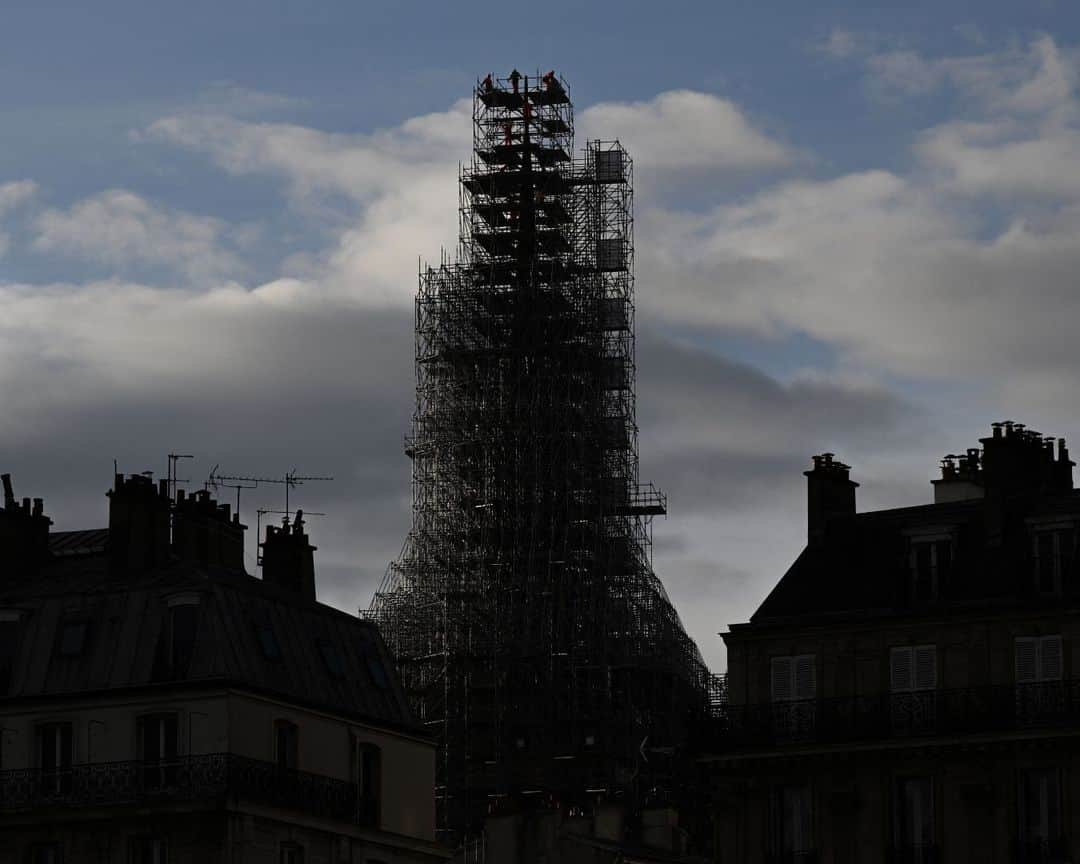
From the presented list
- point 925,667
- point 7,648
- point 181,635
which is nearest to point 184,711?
point 181,635

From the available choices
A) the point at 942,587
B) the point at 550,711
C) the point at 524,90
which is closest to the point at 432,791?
the point at 942,587

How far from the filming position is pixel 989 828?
4903cm

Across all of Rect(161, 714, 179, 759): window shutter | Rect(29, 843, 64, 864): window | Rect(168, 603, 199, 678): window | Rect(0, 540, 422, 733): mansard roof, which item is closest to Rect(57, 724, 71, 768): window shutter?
Rect(0, 540, 422, 733): mansard roof

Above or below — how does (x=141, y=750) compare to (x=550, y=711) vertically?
below

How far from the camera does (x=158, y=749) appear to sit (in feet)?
171

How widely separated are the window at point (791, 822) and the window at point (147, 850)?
10.1m

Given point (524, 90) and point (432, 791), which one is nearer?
point (432, 791)

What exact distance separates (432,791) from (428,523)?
5228 cm

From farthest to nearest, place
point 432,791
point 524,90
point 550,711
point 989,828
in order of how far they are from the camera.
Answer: point 524,90, point 550,711, point 432,791, point 989,828

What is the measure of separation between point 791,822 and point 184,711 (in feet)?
33.9

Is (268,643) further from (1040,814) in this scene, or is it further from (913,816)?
(1040,814)

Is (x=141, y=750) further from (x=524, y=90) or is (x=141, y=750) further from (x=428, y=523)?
(x=524, y=90)

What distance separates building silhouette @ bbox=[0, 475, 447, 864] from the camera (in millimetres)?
51406

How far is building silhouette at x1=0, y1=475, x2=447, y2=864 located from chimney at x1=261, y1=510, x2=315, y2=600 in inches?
66.3
